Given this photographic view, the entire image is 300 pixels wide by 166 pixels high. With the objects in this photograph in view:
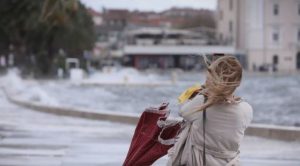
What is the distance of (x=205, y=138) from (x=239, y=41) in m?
116

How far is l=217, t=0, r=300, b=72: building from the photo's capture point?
375ft

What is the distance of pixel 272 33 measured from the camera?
11562cm

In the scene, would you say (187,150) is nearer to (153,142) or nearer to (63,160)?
(153,142)

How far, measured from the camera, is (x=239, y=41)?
119188 millimetres

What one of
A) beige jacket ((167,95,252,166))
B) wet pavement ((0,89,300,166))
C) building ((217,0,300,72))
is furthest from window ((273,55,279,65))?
beige jacket ((167,95,252,166))

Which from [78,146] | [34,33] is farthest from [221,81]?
[34,33]

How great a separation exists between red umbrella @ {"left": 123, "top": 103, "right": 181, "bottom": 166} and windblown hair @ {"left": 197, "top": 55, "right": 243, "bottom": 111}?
1.65 feet

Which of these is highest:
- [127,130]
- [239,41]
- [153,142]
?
[153,142]

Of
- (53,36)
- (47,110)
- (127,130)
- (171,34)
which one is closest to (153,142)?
(127,130)

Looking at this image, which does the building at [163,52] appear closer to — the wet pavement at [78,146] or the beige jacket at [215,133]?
the wet pavement at [78,146]

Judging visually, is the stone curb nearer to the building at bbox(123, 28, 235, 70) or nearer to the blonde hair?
the blonde hair

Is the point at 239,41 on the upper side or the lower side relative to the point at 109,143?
lower

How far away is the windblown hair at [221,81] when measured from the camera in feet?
14.9

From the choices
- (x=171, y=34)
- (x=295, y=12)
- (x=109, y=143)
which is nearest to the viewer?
(x=109, y=143)
